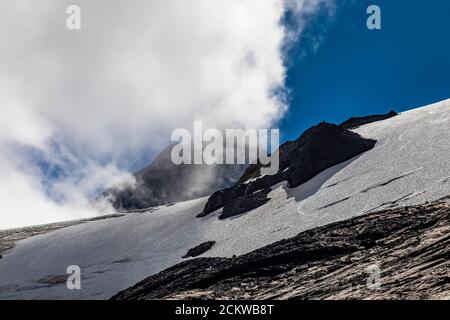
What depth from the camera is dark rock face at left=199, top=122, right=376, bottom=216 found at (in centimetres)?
6119

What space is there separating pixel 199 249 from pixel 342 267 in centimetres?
2236

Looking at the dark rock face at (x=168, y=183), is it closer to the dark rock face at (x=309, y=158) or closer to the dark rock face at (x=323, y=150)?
the dark rock face at (x=309, y=158)

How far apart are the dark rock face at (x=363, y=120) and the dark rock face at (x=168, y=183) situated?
266 ft

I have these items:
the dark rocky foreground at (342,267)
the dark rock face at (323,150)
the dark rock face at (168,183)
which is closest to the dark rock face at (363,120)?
the dark rock face at (323,150)

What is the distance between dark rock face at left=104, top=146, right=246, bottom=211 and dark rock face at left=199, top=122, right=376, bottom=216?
86346mm

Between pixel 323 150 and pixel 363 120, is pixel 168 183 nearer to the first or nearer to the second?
pixel 363 120

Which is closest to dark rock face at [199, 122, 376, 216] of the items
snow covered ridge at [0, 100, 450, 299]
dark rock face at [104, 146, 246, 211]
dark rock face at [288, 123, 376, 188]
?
dark rock face at [288, 123, 376, 188]

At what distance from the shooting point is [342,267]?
2636 cm

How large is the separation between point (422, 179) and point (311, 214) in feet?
32.8

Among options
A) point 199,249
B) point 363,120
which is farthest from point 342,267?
point 363,120

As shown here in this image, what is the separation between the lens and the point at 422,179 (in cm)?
A: 3956

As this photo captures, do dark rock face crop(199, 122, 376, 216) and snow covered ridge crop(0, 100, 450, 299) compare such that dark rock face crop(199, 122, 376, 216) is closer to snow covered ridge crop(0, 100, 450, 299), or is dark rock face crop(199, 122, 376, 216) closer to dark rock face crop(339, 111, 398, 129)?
snow covered ridge crop(0, 100, 450, 299)

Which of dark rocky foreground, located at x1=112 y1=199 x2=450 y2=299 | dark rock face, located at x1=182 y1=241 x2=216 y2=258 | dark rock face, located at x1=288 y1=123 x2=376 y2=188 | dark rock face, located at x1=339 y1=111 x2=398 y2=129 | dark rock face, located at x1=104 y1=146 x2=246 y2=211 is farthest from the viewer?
dark rock face, located at x1=104 y1=146 x2=246 y2=211

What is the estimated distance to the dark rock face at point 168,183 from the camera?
15825cm
